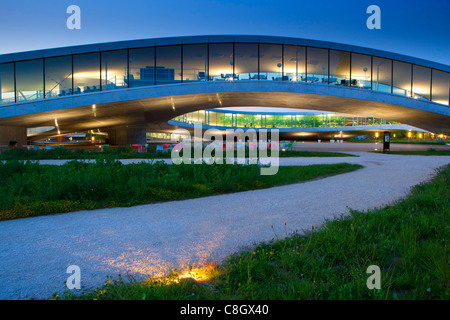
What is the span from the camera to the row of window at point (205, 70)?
27.2 meters

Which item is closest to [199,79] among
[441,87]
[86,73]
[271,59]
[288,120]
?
[271,59]

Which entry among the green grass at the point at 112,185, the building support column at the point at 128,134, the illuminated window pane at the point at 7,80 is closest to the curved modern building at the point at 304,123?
the building support column at the point at 128,134

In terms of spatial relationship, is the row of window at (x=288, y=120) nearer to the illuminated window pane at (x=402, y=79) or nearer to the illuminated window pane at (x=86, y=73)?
the illuminated window pane at (x=402, y=79)

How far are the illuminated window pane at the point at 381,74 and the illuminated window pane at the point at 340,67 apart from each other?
289 cm

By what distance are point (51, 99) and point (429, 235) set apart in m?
30.2

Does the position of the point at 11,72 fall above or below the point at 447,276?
above

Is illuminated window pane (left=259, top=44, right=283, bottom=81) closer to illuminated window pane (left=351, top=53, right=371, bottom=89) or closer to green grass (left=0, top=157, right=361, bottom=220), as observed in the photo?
illuminated window pane (left=351, top=53, right=371, bottom=89)

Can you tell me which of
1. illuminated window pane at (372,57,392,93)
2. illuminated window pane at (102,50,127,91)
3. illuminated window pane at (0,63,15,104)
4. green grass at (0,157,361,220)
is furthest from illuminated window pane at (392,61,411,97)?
illuminated window pane at (0,63,15,104)

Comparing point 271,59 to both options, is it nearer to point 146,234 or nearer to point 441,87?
point 441,87

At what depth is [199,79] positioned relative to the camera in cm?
2855
